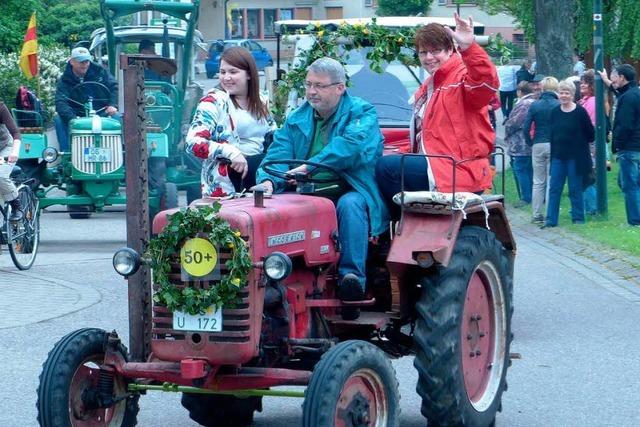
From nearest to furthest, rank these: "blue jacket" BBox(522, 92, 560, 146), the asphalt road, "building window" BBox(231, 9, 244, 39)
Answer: the asphalt road
"blue jacket" BBox(522, 92, 560, 146)
"building window" BBox(231, 9, 244, 39)

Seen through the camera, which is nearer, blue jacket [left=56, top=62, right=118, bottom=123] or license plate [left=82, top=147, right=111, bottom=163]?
license plate [left=82, top=147, right=111, bottom=163]

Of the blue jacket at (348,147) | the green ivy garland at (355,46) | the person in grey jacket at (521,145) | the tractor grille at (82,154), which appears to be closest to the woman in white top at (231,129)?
the blue jacket at (348,147)

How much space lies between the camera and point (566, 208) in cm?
2017

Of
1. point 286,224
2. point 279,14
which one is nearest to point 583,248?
point 286,224

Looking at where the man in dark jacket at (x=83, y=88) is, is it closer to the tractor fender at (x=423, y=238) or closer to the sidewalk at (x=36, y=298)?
the sidewalk at (x=36, y=298)

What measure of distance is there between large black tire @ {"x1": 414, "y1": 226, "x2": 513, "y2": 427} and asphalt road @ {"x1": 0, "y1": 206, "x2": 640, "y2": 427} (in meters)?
0.52

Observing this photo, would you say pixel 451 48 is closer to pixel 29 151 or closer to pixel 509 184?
pixel 29 151

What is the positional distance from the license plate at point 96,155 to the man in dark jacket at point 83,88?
230 cm

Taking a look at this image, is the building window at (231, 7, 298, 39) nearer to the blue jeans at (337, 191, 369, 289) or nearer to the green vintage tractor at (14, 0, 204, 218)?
the green vintage tractor at (14, 0, 204, 218)

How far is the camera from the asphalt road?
26.3ft

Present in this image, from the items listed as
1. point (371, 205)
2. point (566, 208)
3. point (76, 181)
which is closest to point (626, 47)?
point (566, 208)

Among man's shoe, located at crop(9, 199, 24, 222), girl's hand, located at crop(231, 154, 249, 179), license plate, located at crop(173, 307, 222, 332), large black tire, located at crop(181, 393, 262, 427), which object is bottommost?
large black tire, located at crop(181, 393, 262, 427)

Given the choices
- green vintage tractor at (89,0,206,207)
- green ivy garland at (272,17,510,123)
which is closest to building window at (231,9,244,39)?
green vintage tractor at (89,0,206,207)

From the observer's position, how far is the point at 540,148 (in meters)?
18.8
